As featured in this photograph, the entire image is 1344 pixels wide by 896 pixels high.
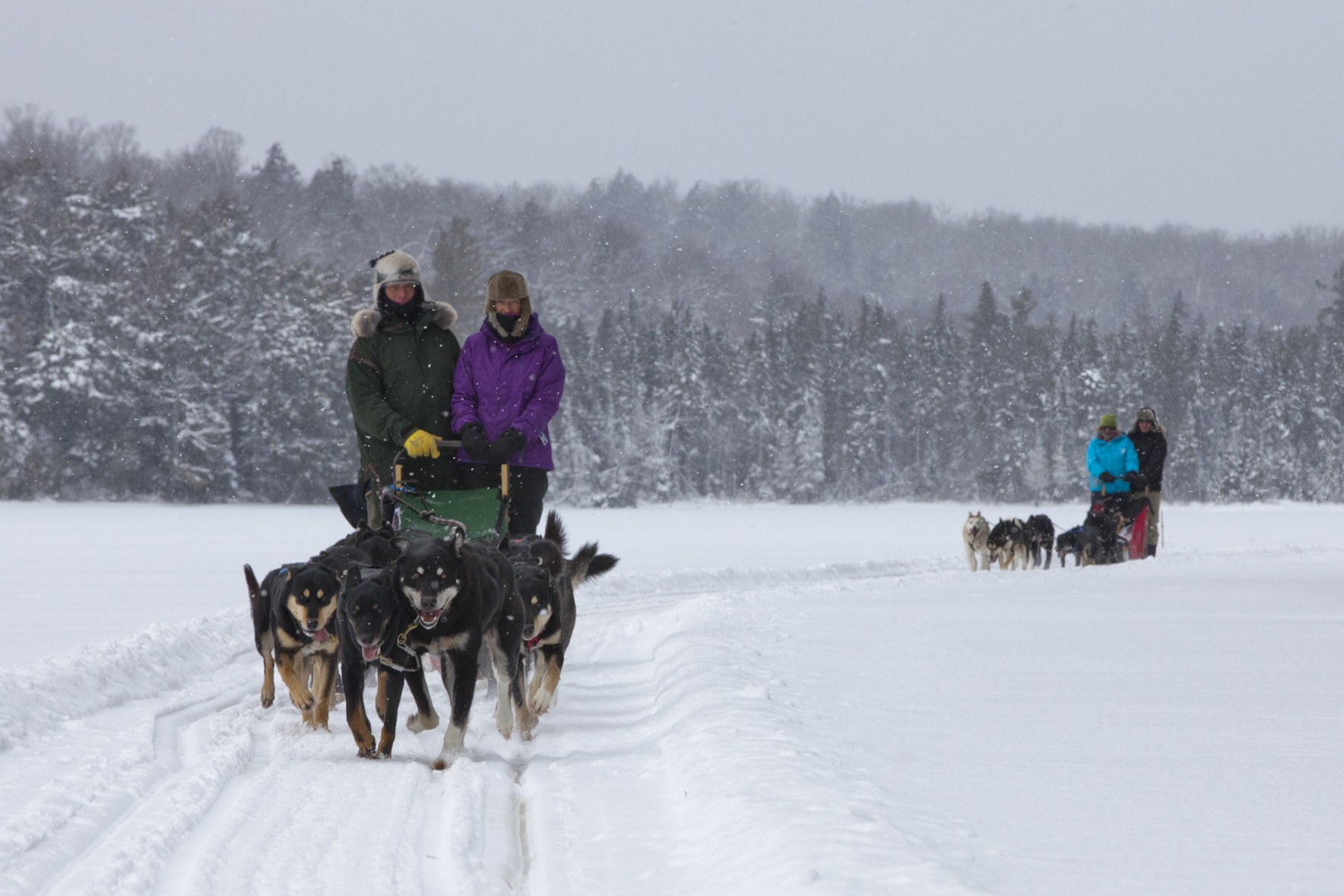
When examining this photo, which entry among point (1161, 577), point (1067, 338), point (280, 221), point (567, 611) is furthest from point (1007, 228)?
point (567, 611)

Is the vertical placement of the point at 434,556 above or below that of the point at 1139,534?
above

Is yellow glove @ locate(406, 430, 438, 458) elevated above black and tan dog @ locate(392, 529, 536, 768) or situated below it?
above

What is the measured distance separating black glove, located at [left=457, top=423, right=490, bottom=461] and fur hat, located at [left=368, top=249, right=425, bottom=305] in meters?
0.80

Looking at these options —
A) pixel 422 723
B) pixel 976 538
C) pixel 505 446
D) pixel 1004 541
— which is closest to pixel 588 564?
pixel 505 446

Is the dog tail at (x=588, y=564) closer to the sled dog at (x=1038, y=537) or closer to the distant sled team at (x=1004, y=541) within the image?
the distant sled team at (x=1004, y=541)

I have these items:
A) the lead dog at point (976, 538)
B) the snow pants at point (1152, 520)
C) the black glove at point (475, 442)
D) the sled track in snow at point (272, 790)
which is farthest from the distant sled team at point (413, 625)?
the snow pants at point (1152, 520)

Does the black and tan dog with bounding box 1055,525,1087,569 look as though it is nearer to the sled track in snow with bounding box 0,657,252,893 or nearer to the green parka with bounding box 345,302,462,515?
the green parka with bounding box 345,302,462,515

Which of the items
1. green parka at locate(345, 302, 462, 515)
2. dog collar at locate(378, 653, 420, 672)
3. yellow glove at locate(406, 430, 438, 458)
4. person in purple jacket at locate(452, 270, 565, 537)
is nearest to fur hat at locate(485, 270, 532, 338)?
person in purple jacket at locate(452, 270, 565, 537)

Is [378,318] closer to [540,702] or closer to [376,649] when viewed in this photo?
[540,702]

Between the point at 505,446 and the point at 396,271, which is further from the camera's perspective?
the point at 396,271

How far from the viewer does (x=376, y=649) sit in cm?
459

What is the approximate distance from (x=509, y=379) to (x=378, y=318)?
732 millimetres

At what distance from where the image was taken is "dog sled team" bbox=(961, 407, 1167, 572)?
1575cm

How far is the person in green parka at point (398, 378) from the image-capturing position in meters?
6.49
